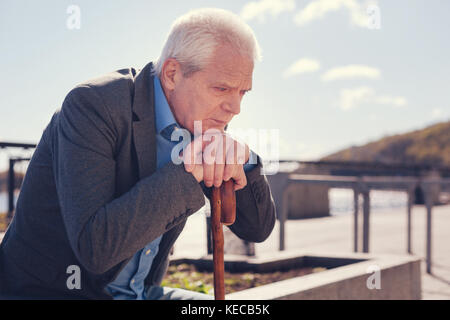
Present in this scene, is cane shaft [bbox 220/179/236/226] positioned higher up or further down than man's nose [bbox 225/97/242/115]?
further down

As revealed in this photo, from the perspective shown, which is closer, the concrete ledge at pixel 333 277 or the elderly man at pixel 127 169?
the elderly man at pixel 127 169

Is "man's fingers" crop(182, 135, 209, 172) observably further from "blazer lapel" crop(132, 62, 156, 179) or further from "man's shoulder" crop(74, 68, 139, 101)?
"man's shoulder" crop(74, 68, 139, 101)

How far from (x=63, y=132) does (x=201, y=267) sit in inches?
121

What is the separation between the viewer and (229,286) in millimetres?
3746

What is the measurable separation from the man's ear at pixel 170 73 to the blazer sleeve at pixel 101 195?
289mm

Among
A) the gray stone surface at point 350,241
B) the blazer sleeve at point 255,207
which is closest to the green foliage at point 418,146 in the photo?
the gray stone surface at point 350,241

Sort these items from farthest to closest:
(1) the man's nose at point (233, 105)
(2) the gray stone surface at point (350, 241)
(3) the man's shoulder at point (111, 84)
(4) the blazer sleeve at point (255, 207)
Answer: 1. (2) the gray stone surface at point (350, 241)
2. (4) the blazer sleeve at point (255, 207)
3. (1) the man's nose at point (233, 105)
4. (3) the man's shoulder at point (111, 84)

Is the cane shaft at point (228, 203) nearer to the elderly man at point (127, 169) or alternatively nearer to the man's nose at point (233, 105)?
the elderly man at point (127, 169)

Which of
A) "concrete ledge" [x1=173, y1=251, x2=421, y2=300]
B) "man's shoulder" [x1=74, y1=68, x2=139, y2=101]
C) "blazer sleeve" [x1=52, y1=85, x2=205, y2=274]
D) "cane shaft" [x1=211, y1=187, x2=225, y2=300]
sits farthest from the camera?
"concrete ledge" [x1=173, y1=251, x2=421, y2=300]

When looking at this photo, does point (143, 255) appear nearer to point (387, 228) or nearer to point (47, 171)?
point (47, 171)

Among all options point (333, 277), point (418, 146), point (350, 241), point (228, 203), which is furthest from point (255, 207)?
point (418, 146)

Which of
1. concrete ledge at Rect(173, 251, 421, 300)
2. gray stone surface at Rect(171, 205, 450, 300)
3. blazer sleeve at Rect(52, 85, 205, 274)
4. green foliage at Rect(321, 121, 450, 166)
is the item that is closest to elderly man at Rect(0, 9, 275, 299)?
blazer sleeve at Rect(52, 85, 205, 274)

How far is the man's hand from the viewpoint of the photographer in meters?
1.42

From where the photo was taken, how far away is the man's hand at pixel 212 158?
1.42m
